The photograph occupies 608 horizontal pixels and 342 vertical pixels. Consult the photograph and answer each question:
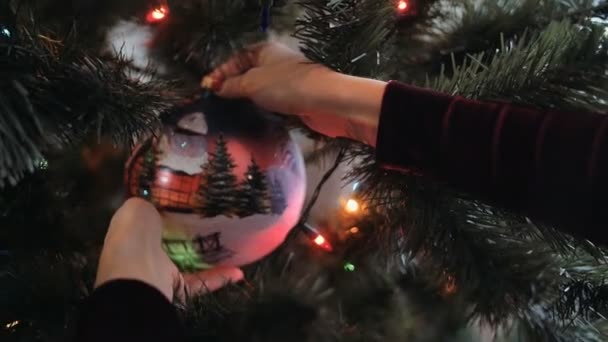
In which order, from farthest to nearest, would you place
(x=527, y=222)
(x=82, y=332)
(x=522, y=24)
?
(x=522, y=24) → (x=527, y=222) → (x=82, y=332)

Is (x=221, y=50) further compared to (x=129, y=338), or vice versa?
(x=221, y=50)

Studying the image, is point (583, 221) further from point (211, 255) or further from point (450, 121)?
point (211, 255)

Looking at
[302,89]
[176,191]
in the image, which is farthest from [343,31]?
[176,191]

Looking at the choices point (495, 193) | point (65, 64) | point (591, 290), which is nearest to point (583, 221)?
point (495, 193)

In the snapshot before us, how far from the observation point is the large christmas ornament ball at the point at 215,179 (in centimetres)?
40

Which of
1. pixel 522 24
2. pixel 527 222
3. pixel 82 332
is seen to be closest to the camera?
pixel 82 332

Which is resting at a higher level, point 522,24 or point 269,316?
point 522,24

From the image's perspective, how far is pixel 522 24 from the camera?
58 cm

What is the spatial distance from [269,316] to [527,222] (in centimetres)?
19

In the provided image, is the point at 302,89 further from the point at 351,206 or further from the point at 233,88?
the point at 351,206

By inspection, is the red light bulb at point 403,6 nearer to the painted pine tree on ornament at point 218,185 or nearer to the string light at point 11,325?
the painted pine tree on ornament at point 218,185

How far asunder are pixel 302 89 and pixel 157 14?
179 mm

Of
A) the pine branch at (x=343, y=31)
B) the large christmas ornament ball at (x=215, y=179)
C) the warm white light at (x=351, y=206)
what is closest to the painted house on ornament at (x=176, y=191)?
the large christmas ornament ball at (x=215, y=179)

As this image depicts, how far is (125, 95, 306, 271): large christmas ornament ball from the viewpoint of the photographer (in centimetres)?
40
